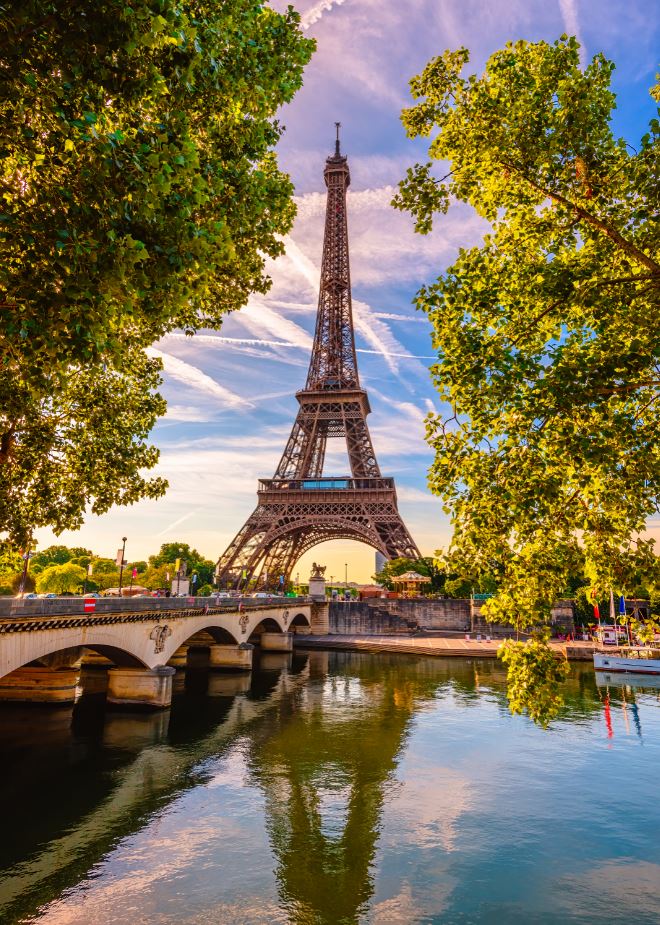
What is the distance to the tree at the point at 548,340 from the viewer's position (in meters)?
7.48

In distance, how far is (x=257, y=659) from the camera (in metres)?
48.6

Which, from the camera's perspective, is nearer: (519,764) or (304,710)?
(519,764)

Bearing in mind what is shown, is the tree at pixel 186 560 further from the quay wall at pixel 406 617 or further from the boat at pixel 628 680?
the boat at pixel 628 680

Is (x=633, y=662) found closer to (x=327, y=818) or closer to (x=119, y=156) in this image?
(x=327, y=818)

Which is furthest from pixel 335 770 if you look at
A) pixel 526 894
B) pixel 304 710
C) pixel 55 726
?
pixel 55 726

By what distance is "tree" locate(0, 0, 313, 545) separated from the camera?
A: 6.31 metres

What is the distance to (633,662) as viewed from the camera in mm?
38125

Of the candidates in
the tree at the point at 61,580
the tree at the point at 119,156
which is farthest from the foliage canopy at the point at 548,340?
the tree at the point at 61,580

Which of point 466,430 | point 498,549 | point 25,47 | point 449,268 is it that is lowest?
point 498,549

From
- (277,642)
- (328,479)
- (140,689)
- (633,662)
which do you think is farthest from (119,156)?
(328,479)

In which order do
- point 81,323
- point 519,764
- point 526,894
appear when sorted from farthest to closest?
1. point 519,764
2. point 526,894
3. point 81,323

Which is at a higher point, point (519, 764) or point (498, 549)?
point (498, 549)

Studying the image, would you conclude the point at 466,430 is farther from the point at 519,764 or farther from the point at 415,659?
the point at 415,659

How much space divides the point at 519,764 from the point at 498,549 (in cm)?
1457
